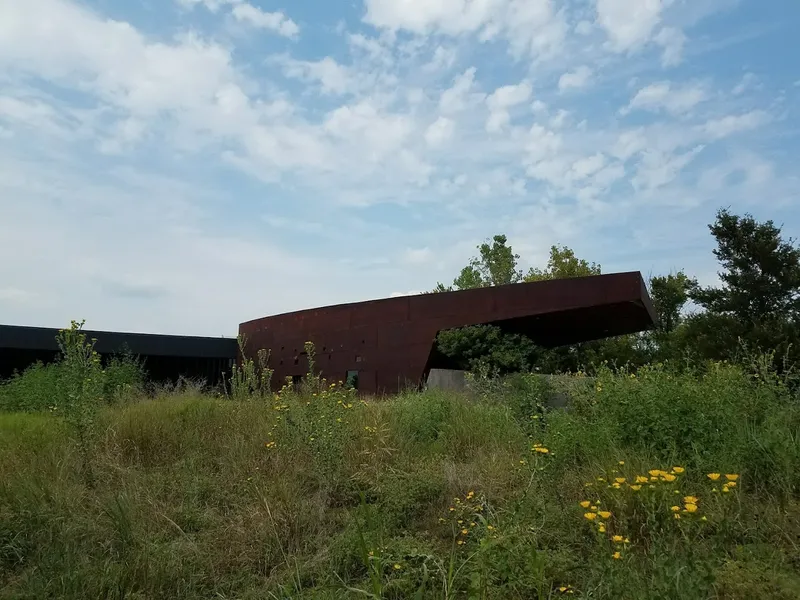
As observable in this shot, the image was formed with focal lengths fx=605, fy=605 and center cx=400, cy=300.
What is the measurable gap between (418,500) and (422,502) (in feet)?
0.16

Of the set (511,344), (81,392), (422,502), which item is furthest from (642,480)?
(511,344)

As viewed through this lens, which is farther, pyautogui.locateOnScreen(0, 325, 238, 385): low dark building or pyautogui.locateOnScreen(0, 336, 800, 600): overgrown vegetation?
pyautogui.locateOnScreen(0, 325, 238, 385): low dark building

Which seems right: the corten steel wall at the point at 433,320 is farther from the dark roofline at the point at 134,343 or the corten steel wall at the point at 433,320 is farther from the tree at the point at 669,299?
the tree at the point at 669,299

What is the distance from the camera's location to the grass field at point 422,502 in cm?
313

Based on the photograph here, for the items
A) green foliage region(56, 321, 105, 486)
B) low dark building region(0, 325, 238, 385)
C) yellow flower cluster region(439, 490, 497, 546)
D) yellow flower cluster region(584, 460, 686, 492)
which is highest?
low dark building region(0, 325, 238, 385)

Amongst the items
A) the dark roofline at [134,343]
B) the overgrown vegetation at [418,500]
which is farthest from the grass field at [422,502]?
the dark roofline at [134,343]

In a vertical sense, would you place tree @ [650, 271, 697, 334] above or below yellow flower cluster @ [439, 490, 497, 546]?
above

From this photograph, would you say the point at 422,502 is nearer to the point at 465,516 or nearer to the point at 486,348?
the point at 465,516

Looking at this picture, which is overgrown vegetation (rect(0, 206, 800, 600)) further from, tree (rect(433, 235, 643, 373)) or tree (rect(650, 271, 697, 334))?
tree (rect(650, 271, 697, 334))

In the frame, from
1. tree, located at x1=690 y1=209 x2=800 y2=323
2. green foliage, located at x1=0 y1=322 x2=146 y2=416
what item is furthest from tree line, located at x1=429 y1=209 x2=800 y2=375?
green foliage, located at x1=0 y1=322 x2=146 y2=416

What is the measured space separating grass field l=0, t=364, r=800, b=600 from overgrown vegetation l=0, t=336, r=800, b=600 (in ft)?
0.05

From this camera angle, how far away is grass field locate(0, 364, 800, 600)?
313cm

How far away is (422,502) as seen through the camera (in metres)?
4.55

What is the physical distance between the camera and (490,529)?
11.1 ft
